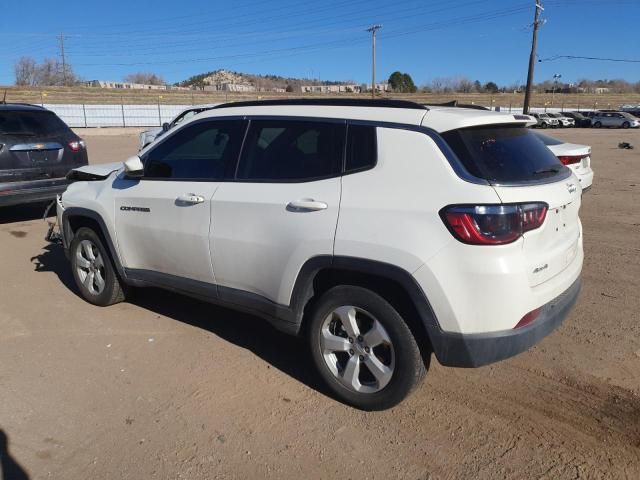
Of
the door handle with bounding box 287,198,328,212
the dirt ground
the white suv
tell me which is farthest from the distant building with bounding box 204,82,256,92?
the door handle with bounding box 287,198,328,212

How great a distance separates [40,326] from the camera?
15.1ft

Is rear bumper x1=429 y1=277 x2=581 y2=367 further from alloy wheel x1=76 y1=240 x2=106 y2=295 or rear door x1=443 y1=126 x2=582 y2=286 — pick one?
alloy wheel x1=76 y1=240 x2=106 y2=295

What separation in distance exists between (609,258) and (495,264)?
13.6 ft

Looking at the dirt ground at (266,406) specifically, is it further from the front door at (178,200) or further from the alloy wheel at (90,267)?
the front door at (178,200)

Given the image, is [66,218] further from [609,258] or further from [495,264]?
[609,258]

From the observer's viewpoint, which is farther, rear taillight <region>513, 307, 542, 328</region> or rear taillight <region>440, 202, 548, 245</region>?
rear taillight <region>513, 307, 542, 328</region>

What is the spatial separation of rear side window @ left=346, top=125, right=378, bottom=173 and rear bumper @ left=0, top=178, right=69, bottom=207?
6383mm

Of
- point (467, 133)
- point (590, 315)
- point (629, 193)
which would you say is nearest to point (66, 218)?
point (467, 133)

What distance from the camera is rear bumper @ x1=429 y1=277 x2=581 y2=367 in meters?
2.86

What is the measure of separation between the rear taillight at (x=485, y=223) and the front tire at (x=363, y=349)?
2.00 feet

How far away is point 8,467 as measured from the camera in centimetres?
283

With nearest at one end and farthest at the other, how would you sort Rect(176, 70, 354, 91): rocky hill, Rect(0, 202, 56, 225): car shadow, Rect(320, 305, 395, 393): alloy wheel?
Rect(320, 305, 395, 393): alloy wheel
Rect(0, 202, 56, 225): car shadow
Rect(176, 70, 354, 91): rocky hill

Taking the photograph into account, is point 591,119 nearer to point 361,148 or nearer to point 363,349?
point 361,148

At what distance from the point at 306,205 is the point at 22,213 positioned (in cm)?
794
